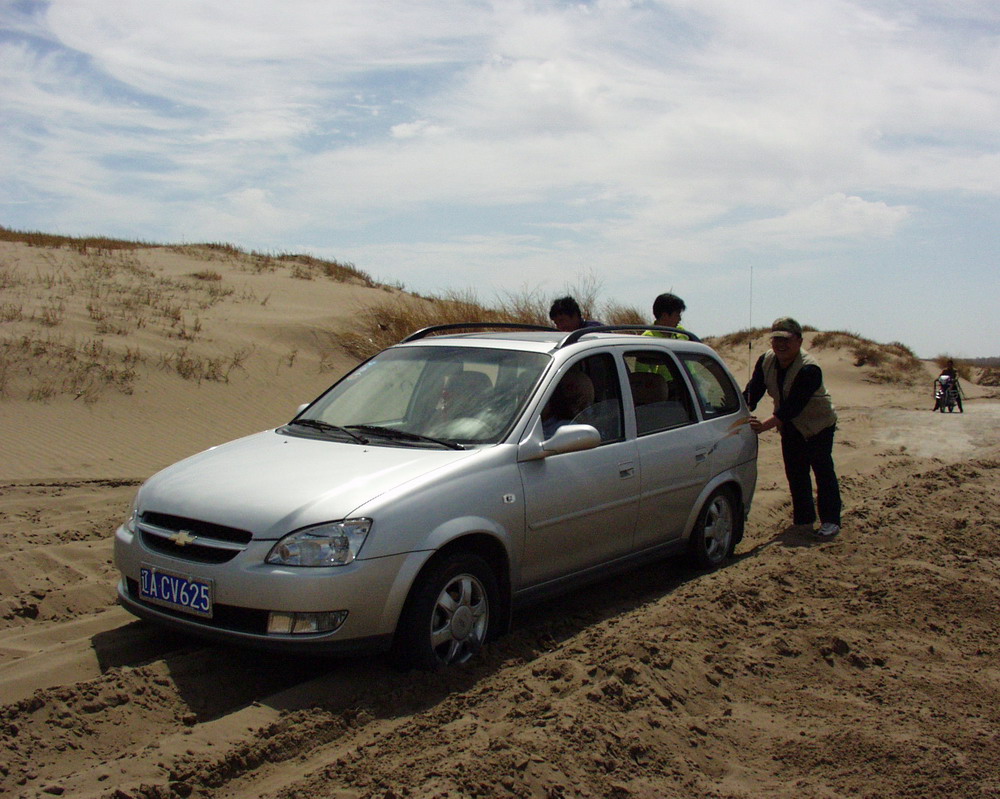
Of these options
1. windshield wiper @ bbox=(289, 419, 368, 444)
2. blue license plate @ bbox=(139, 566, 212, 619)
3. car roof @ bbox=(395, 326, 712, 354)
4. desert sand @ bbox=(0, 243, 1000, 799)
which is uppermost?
car roof @ bbox=(395, 326, 712, 354)

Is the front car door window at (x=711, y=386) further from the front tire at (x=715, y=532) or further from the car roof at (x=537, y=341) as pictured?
the front tire at (x=715, y=532)

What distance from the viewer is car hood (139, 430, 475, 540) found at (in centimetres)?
442

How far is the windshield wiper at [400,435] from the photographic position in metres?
5.19

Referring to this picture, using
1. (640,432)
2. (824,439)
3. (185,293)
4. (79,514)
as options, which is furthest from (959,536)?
(185,293)

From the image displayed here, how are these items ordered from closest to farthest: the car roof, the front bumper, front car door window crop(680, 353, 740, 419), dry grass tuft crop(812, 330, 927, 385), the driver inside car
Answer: the front bumper, the driver inside car, the car roof, front car door window crop(680, 353, 740, 419), dry grass tuft crop(812, 330, 927, 385)

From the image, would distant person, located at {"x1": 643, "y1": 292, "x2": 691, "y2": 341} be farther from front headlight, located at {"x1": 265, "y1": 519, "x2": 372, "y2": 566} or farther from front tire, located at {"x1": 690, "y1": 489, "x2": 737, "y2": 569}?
front headlight, located at {"x1": 265, "y1": 519, "x2": 372, "y2": 566}

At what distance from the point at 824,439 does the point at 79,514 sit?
6.16 meters

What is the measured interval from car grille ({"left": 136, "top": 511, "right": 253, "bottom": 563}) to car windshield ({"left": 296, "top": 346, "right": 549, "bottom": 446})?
3.60 feet

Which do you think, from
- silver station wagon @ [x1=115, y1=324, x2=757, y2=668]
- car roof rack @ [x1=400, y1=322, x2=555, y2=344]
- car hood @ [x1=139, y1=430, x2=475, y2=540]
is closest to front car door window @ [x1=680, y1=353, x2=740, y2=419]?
silver station wagon @ [x1=115, y1=324, x2=757, y2=668]

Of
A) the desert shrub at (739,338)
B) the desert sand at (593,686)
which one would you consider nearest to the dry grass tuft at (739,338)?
the desert shrub at (739,338)

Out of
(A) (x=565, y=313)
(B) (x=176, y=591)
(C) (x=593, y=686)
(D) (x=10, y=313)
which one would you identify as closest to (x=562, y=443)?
(C) (x=593, y=686)

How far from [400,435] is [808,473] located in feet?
14.0

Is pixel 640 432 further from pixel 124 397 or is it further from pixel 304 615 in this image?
pixel 124 397

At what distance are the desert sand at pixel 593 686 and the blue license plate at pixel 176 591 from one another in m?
0.35
